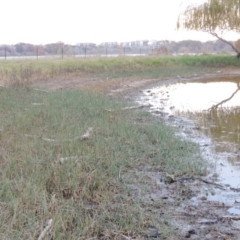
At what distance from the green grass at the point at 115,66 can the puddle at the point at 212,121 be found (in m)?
6.31

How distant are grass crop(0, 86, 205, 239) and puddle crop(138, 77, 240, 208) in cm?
46

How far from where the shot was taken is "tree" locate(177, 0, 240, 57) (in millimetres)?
36312

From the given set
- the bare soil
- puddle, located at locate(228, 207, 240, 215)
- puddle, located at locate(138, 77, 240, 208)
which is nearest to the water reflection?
puddle, located at locate(138, 77, 240, 208)

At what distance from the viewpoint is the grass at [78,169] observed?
421 cm

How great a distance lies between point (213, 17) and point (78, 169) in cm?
3390

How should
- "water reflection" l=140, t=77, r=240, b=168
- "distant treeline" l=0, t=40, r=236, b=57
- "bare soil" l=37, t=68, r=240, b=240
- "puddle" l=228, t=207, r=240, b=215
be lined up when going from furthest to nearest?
1. "distant treeline" l=0, t=40, r=236, b=57
2. "water reflection" l=140, t=77, r=240, b=168
3. "puddle" l=228, t=207, r=240, b=215
4. "bare soil" l=37, t=68, r=240, b=240

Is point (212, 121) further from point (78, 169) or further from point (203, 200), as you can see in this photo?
point (78, 169)

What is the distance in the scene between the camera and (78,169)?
5.51 meters

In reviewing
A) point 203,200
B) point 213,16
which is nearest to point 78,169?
point 203,200

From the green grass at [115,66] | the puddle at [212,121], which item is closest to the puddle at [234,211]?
the puddle at [212,121]

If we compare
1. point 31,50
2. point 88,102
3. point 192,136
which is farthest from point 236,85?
point 31,50

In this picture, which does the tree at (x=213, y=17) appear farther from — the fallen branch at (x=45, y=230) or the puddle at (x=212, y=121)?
the fallen branch at (x=45, y=230)

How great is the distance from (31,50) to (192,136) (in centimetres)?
3837

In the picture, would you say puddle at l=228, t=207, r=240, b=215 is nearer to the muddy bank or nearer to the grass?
the muddy bank
